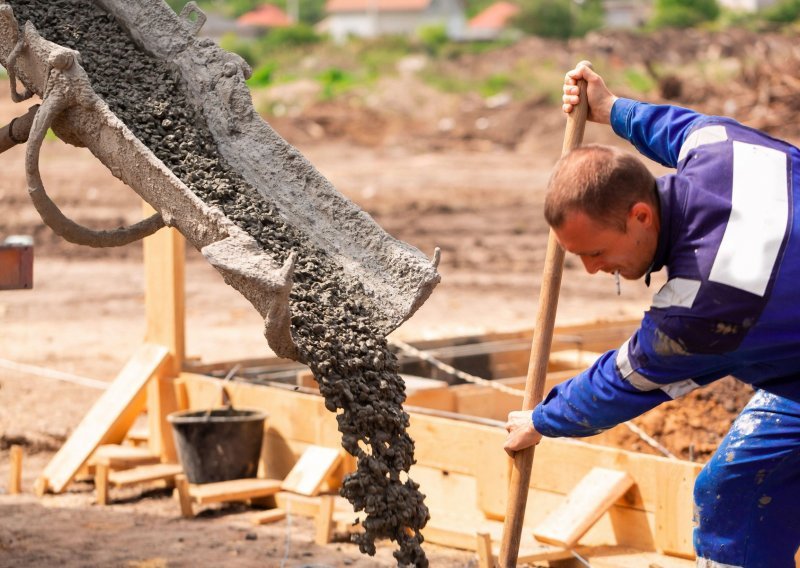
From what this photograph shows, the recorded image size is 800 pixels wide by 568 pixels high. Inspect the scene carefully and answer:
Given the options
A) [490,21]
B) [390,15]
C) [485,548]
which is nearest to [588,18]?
[490,21]

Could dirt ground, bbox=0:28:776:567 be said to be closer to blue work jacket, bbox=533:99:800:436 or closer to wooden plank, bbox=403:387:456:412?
wooden plank, bbox=403:387:456:412

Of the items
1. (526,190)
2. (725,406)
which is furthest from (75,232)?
(526,190)

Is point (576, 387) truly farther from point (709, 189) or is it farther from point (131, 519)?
point (131, 519)

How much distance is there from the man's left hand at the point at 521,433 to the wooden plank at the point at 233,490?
242 centimetres

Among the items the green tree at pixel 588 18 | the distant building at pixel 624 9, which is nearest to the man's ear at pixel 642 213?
the green tree at pixel 588 18

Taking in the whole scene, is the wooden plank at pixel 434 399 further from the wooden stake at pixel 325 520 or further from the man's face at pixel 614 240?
the man's face at pixel 614 240

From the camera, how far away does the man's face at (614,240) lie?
106 inches

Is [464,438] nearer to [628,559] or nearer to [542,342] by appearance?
[628,559]

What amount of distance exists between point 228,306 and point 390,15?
2424 inches

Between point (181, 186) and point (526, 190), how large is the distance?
1344 cm

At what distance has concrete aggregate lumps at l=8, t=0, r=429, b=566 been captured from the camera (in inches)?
138

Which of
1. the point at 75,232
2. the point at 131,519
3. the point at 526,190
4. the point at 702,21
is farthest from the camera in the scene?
the point at 702,21

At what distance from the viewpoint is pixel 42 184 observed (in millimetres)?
3645

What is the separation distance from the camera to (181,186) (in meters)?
3.54
